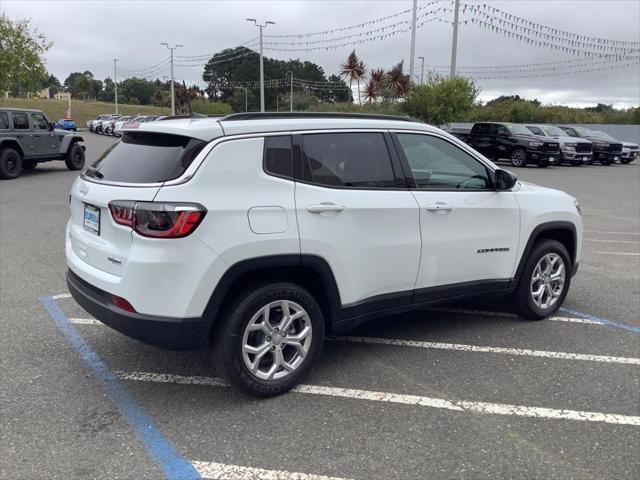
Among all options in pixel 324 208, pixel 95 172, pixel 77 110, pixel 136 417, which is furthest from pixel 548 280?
pixel 77 110

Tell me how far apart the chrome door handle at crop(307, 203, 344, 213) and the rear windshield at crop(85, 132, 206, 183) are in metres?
0.75

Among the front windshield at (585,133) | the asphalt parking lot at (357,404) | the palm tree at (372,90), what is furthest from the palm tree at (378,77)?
the asphalt parking lot at (357,404)

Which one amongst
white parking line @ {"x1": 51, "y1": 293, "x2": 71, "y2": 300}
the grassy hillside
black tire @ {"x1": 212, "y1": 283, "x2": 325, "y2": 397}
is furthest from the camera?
the grassy hillside

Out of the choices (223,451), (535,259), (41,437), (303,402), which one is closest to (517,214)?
(535,259)

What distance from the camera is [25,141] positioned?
15.8m

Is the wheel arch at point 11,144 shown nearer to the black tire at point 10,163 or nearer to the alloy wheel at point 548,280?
the black tire at point 10,163

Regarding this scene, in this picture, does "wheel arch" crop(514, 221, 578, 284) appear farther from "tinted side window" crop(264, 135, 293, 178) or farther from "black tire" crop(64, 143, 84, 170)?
"black tire" crop(64, 143, 84, 170)

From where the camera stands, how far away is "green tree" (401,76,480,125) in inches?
1226

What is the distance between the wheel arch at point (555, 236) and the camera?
482 centimetres

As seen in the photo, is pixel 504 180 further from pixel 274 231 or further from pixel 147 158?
pixel 147 158

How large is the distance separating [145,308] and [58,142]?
52.8 feet

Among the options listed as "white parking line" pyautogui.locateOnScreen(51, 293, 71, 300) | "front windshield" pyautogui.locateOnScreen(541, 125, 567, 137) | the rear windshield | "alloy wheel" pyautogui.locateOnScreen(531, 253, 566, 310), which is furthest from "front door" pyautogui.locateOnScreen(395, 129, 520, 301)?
"front windshield" pyautogui.locateOnScreen(541, 125, 567, 137)

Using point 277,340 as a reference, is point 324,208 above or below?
above

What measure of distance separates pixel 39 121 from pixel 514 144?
58.6 ft
